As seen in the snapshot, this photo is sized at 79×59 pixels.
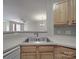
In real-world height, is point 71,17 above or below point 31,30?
above

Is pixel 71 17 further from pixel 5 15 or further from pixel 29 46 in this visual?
pixel 5 15

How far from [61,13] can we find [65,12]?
0.63ft

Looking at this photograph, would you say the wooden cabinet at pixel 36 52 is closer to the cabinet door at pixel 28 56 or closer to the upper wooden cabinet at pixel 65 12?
the cabinet door at pixel 28 56

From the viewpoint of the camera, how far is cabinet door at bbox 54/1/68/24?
3305 mm

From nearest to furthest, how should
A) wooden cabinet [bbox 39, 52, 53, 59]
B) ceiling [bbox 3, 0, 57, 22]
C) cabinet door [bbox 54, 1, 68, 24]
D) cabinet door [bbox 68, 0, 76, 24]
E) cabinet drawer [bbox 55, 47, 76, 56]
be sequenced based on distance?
cabinet drawer [bbox 55, 47, 76, 56]
cabinet door [bbox 68, 0, 76, 24]
wooden cabinet [bbox 39, 52, 53, 59]
cabinet door [bbox 54, 1, 68, 24]
ceiling [bbox 3, 0, 57, 22]

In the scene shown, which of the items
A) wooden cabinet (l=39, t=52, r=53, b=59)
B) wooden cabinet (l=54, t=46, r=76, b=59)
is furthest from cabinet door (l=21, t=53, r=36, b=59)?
wooden cabinet (l=54, t=46, r=76, b=59)

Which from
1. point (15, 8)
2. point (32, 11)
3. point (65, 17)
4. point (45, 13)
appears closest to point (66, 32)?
point (65, 17)

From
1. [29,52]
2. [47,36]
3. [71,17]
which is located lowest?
[29,52]

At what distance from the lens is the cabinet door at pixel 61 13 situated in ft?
10.8

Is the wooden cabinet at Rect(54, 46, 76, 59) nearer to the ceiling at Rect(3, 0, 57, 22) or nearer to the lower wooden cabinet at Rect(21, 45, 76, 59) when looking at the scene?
the lower wooden cabinet at Rect(21, 45, 76, 59)

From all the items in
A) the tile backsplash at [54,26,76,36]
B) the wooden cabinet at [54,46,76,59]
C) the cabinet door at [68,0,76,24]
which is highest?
the cabinet door at [68,0,76,24]

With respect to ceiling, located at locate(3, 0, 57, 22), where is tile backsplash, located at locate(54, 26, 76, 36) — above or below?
below

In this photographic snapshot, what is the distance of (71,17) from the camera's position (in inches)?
120

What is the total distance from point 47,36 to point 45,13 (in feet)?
1.98
